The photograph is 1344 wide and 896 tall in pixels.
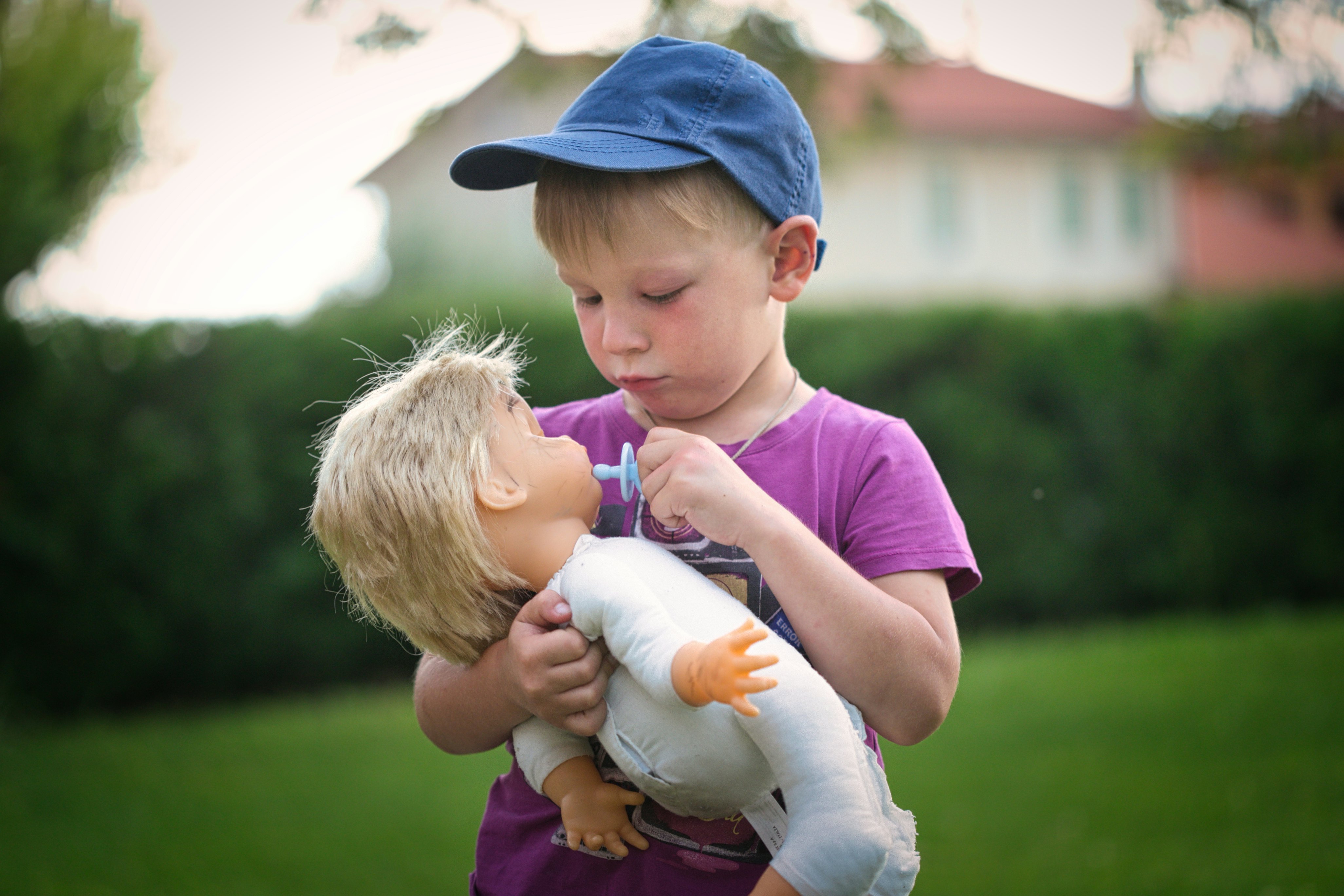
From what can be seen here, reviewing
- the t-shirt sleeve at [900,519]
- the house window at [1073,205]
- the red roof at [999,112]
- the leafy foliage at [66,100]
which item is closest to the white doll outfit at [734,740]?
the t-shirt sleeve at [900,519]

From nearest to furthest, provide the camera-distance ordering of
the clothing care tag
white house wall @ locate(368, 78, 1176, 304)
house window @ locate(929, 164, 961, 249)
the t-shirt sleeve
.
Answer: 1. the clothing care tag
2. the t-shirt sleeve
3. white house wall @ locate(368, 78, 1176, 304)
4. house window @ locate(929, 164, 961, 249)

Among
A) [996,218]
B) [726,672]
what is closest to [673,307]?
[726,672]

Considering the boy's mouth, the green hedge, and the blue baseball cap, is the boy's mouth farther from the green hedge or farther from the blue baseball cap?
the green hedge

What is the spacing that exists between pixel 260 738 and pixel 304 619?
4.44 feet

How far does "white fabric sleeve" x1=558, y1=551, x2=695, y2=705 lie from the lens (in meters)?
1.46

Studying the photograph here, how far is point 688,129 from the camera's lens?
1712mm

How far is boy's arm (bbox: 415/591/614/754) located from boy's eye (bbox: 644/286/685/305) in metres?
0.48

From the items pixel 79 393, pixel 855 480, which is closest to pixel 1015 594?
pixel 79 393

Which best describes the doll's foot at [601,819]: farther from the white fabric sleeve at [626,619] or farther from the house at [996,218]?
the house at [996,218]

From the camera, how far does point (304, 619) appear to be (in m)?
A: 8.15

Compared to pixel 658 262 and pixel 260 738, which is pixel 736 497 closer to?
pixel 658 262

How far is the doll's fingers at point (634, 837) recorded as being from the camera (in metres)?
1.67

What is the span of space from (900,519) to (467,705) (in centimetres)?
76

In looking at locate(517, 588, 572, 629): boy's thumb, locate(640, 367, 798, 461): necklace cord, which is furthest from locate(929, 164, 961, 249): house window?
locate(517, 588, 572, 629): boy's thumb
